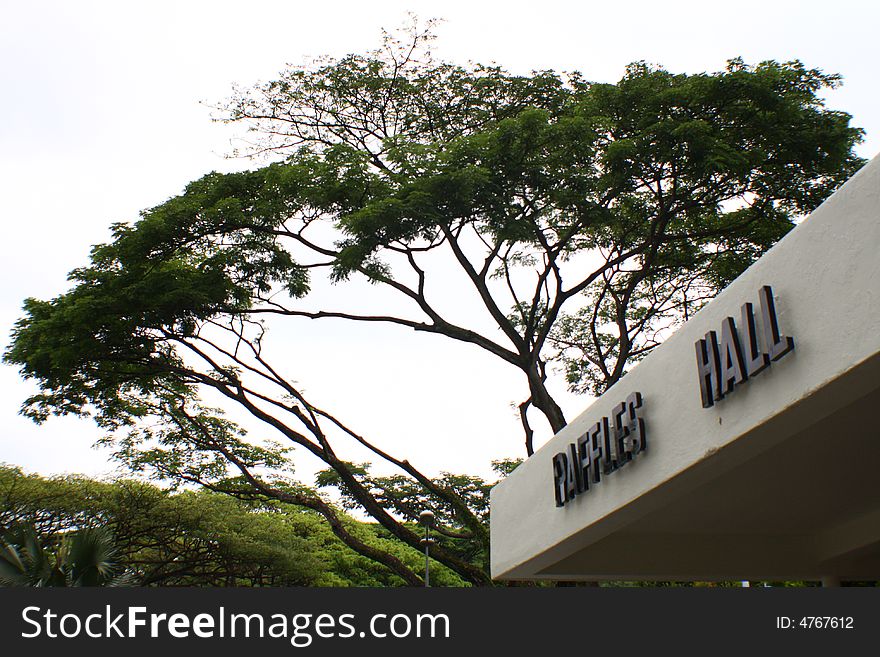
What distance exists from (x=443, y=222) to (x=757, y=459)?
22.9 feet

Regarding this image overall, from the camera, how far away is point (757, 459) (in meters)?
5.36

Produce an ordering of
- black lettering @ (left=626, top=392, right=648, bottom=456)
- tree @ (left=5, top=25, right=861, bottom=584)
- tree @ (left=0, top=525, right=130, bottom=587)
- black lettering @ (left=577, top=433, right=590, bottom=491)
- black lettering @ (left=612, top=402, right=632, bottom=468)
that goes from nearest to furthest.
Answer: black lettering @ (left=626, top=392, right=648, bottom=456), black lettering @ (left=612, top=402, right=632, bottom=468), black lettering @ (left=577, top=433, right=590, bottom=491), tree @ (left=0, top=525, right=130, bottom=587), tree @ (left=5, top=25, right=861, bottom=584)

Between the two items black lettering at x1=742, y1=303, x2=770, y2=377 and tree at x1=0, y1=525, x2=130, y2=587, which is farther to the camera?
tree at x1=0, y1=525, x2=130, y2=587

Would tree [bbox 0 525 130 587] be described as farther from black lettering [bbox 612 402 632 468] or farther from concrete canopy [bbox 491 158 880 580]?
black lettering [bbox 612 402 632 468]

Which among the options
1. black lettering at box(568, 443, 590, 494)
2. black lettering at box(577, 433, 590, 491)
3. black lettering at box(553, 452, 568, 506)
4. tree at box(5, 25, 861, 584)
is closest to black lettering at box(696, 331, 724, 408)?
black lettering at box(577, 433, 590, 491)

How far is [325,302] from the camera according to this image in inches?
580

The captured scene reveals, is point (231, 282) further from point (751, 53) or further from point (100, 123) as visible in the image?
point (751, 53)

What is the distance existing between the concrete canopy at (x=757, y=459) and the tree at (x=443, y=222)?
4742 mm

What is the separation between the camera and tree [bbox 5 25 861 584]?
11.4 m

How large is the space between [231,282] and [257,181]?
61.1 inches

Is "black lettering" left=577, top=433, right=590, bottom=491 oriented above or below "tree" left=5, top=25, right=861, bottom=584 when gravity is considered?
below

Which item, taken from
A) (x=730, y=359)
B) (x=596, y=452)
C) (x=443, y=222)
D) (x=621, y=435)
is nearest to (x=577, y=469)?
(x=596, y=452)

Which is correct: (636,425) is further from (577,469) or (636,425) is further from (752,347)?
(752,347)

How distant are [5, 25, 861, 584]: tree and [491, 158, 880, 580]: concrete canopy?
4.74m
